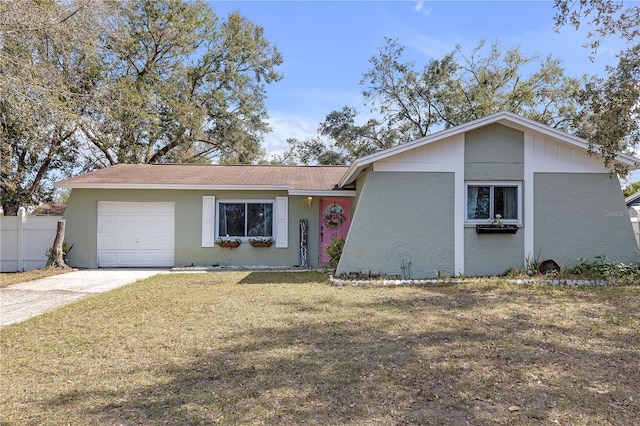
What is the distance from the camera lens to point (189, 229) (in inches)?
456

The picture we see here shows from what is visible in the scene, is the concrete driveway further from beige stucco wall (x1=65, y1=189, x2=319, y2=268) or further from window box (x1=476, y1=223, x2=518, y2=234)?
window box (x1=476, y1=223, x2=518, y2=234)

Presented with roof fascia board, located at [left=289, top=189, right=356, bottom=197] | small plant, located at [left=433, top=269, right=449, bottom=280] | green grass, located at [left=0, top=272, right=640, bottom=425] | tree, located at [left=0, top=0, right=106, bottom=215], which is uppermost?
tree, located at [left=0, top=0, right=106, bottom=215]

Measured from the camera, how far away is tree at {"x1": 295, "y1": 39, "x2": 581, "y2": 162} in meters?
21.1

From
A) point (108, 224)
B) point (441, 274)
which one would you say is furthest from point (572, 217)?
point (108, 224)

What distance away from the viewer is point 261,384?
3539 mm

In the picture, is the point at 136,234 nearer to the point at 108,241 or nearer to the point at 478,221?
the point at 108,241

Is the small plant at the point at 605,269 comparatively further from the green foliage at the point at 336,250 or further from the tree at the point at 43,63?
the tree at the point at 43,63

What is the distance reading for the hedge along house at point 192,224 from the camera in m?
11.5

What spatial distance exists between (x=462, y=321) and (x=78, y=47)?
11.2 meters

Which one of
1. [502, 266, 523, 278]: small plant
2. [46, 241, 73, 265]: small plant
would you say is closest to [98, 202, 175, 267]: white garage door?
[46, 241, 73, 265]: small plant

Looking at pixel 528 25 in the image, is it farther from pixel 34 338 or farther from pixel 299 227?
pixel 34 338

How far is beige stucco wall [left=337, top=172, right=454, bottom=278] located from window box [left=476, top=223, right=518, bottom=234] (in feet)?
2.14

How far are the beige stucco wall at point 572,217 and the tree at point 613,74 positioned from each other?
7.07ft

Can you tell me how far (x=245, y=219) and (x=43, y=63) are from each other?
623 centimetres
